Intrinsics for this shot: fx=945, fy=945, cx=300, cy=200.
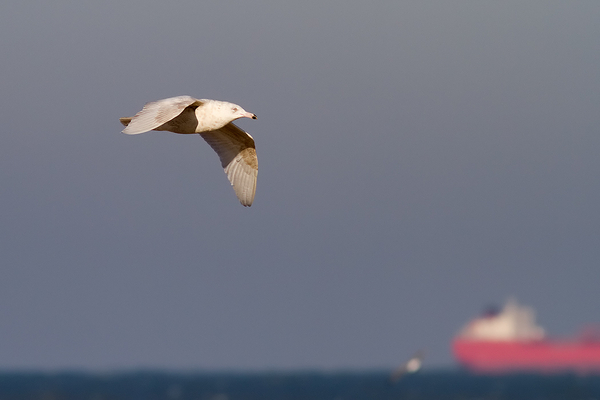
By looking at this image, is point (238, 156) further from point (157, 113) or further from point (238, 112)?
point (157, 113)

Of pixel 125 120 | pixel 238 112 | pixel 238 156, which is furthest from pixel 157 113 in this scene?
pixel 238 156

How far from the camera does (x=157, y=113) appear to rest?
35.5ft

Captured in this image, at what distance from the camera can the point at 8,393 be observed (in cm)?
8200

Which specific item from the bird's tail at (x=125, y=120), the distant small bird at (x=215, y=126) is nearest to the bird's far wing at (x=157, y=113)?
the distant small bird at (x=215, y=126)

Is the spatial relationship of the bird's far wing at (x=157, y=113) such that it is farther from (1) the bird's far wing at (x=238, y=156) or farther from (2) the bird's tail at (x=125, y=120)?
(1) the bird's far wing at (x=238, y=156)

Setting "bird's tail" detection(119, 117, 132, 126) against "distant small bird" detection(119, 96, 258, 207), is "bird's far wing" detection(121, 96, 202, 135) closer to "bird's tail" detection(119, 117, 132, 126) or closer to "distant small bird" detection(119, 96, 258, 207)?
"distant small bird" detection(119, 96, 258, 207)

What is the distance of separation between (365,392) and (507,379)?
32.5 meters

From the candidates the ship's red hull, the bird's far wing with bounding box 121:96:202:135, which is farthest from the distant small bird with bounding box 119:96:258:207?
the ship's red hull

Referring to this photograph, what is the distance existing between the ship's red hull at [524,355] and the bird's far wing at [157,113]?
86014 millimetres

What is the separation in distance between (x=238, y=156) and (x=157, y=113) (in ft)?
10.0

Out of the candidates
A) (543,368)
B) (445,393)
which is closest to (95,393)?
(445,393)

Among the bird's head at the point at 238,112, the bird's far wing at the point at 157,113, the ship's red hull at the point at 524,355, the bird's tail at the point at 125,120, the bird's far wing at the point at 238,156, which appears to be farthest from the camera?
the ship's red hull at the point at 524,355

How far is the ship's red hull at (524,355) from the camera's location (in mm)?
94062

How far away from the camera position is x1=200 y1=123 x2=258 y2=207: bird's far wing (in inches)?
537
